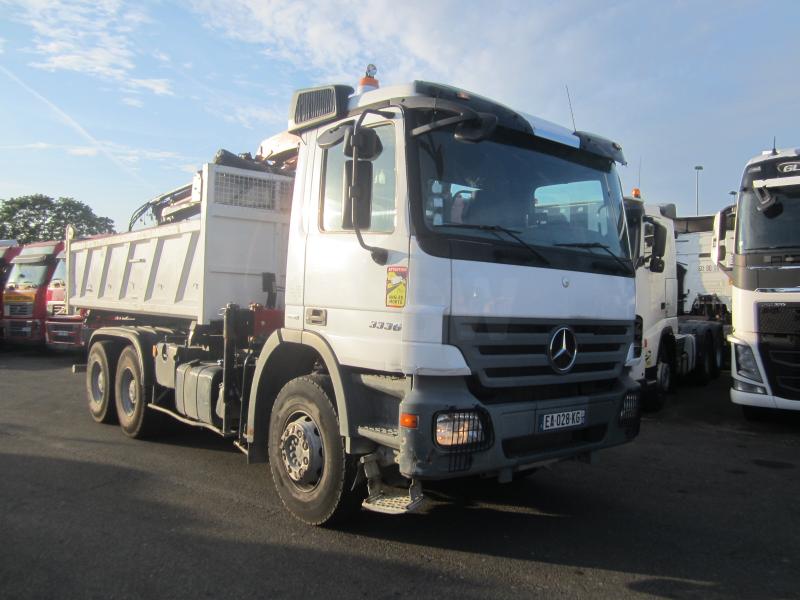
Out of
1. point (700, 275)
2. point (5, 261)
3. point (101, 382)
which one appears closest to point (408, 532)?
point (101, 382)

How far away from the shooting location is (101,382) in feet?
26.8

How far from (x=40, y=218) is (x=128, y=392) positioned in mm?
43192

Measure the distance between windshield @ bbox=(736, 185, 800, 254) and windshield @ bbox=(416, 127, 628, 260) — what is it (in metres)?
4.00

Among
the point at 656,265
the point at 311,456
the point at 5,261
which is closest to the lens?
the point at 311,456

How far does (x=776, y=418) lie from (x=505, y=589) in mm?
7264

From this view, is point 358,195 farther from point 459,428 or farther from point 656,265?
point 656,265

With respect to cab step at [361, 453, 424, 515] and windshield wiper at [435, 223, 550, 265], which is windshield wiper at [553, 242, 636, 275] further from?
cab step at [361, 453, 424, 515]

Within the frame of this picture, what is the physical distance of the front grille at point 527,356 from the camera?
3.91m

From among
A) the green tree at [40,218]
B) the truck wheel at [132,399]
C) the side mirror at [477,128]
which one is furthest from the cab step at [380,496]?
the green tree at [40,218]

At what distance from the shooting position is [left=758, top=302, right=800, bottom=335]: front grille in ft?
25.2

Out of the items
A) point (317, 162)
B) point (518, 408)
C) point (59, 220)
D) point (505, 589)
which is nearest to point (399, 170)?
point (317, 162)

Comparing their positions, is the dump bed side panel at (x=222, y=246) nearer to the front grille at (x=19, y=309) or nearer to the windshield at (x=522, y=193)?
the windshield at (x=522, y=193)

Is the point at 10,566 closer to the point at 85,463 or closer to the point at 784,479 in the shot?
the point at 85,463

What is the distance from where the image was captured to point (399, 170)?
13.1 ft
